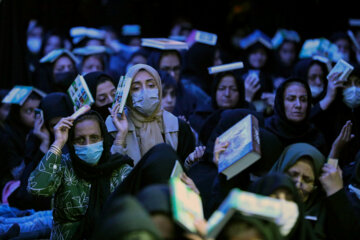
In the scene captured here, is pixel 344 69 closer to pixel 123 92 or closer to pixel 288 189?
pixel 123 92

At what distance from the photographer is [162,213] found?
3.34m

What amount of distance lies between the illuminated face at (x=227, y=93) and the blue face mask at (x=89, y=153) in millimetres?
2378

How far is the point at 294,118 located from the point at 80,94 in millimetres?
2152

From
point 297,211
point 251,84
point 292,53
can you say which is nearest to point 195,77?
point 251,84

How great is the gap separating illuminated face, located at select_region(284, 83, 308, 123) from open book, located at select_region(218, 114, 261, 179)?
83.7 inches

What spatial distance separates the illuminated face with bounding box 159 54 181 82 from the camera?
25.0 ft

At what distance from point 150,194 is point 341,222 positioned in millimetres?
1609

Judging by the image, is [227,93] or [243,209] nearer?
[243,209]

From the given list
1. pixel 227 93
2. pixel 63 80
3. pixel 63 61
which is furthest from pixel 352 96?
pixel 63 61

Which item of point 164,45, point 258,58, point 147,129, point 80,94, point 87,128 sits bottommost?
point 147,129

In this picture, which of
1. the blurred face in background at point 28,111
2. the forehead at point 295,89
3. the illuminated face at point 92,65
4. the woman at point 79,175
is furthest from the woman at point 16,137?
the forehead at point 295,89

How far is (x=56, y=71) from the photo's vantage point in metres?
7.89

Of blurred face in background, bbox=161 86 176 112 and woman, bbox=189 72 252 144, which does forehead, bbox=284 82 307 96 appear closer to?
woman, bbox=189 72 252 144

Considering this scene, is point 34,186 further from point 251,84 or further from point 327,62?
point 327,62
